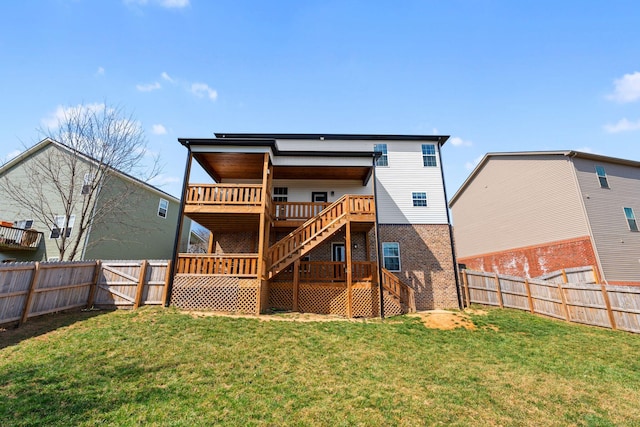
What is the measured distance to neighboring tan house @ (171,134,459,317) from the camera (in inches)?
448

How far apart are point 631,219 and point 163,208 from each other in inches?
1334

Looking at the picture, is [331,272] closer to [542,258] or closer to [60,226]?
[542,258]

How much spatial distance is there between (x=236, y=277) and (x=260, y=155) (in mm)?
5841

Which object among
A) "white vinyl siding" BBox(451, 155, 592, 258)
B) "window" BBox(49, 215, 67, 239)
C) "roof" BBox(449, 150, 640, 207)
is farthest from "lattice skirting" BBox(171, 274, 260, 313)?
"roof" BBox(449, 150, 640, 207)

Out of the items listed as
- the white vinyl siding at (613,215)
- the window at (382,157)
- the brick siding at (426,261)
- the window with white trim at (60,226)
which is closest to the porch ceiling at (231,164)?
the window at (382,157)

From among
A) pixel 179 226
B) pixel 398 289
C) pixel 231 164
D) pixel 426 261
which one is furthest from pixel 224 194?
pixel 426 261

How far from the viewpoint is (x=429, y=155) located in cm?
1706

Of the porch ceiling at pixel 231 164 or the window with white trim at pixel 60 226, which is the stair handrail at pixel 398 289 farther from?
the window with white trim at pixel 60 226

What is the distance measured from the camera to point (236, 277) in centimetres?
1120

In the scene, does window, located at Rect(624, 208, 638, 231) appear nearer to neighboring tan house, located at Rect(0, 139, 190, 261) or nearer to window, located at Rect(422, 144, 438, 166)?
window, located at Rect(422, 144, 438, 166)

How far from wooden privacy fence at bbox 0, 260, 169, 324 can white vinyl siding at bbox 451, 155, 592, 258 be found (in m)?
22.9

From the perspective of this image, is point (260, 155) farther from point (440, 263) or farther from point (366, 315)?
point (440, 263)

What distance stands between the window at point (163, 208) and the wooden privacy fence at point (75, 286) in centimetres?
1130

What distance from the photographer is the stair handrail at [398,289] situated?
42.4ft
